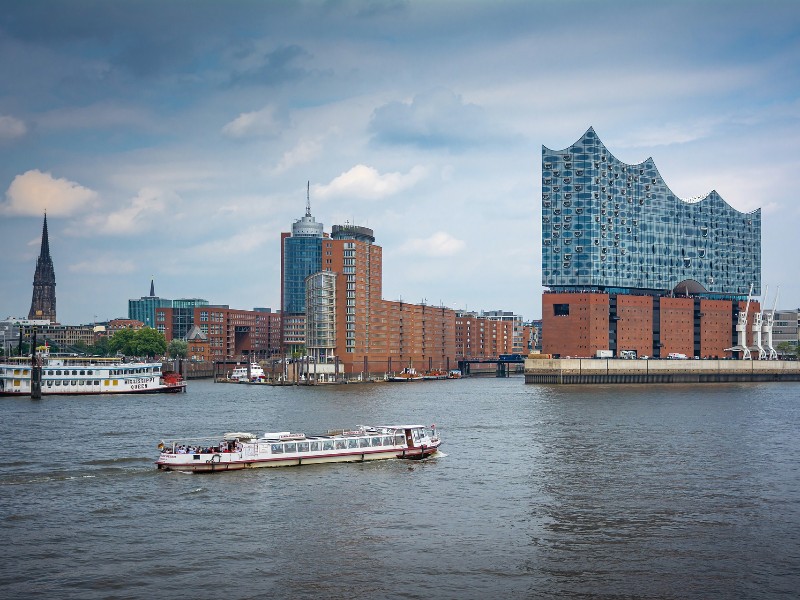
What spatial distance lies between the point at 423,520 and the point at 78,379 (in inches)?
4901

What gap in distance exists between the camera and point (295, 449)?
7362 centimetres

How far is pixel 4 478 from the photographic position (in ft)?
220

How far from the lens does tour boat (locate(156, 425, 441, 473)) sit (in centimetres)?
7012

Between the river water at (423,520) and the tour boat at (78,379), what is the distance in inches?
2475

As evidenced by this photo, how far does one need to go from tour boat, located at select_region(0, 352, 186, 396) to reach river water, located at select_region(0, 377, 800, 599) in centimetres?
6287

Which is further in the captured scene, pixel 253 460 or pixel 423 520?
pixel 253 460

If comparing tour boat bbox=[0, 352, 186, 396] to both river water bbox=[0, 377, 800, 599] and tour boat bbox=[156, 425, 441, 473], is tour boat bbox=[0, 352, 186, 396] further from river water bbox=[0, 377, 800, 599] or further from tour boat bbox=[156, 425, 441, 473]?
tour boat bbox=[156, 425, 441, 473]

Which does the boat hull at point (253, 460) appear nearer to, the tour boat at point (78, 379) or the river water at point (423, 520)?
the river water at point (423, 520)

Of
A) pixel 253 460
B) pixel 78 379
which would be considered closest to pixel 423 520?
pixel 253 460

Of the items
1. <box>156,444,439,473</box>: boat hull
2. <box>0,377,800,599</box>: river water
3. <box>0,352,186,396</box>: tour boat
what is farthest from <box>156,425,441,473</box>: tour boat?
<box>0,352,186,396</box>: tour boat

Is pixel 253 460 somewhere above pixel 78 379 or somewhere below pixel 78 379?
below

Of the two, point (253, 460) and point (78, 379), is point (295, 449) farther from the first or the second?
point (78, 379)

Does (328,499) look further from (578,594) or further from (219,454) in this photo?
(578,594)

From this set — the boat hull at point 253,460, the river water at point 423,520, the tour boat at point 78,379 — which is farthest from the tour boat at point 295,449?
the tour boat at point 78,379
